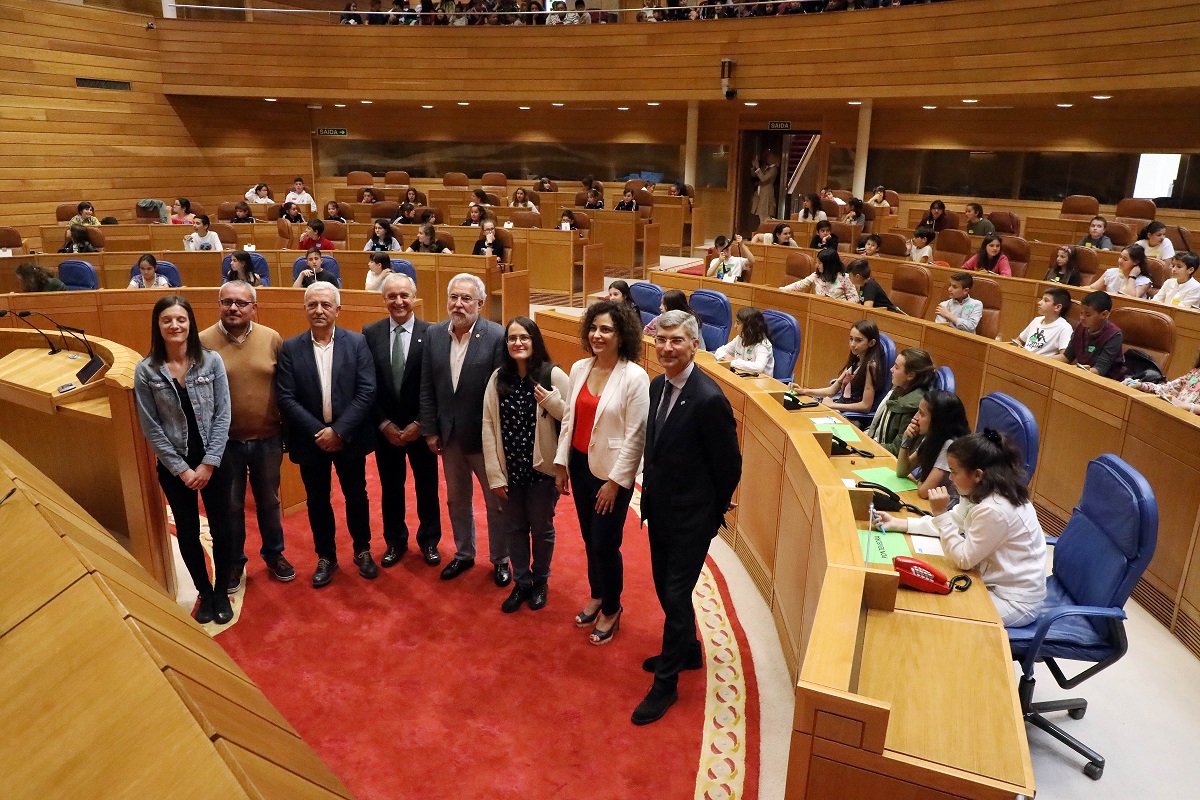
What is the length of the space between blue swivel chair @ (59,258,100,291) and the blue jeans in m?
5.51

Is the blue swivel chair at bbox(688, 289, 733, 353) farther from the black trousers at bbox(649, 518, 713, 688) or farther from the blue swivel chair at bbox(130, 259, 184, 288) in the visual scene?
the blue swivel chair at bbox(130, 259, 184, 288)

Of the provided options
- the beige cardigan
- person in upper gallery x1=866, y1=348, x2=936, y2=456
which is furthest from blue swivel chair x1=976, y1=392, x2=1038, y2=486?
the beige cardigan

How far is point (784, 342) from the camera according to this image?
6.00 metres

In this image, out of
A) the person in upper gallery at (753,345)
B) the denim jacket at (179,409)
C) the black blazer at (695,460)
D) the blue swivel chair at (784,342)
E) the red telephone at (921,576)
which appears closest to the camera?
the red telephone at (921,576)

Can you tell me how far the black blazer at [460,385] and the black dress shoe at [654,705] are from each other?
54.6 inches

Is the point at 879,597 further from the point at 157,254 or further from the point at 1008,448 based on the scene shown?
the point at 157,254

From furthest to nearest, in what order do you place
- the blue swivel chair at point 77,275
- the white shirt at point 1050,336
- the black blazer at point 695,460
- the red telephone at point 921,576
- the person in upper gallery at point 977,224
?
the person in upper gallery at point 977,224 → the blue swivel chair at point 77,275 → the white shirt at point 1050,336 → the black blazer at point 695,460 → the red telephone at point 921,576

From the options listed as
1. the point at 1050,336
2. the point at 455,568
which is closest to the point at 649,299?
the point at 1050,336

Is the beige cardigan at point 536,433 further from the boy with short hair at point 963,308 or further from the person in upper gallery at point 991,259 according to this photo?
the person in upper gallery at point 991,259

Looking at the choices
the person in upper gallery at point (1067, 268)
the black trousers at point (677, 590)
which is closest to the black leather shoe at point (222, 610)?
the black trousers at point (677, 590)

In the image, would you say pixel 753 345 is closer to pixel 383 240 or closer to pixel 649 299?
pixel 649 299

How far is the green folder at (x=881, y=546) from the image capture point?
2.84 meters

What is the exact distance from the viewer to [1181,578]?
3.91 metres

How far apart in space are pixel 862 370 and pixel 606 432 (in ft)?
8.26
